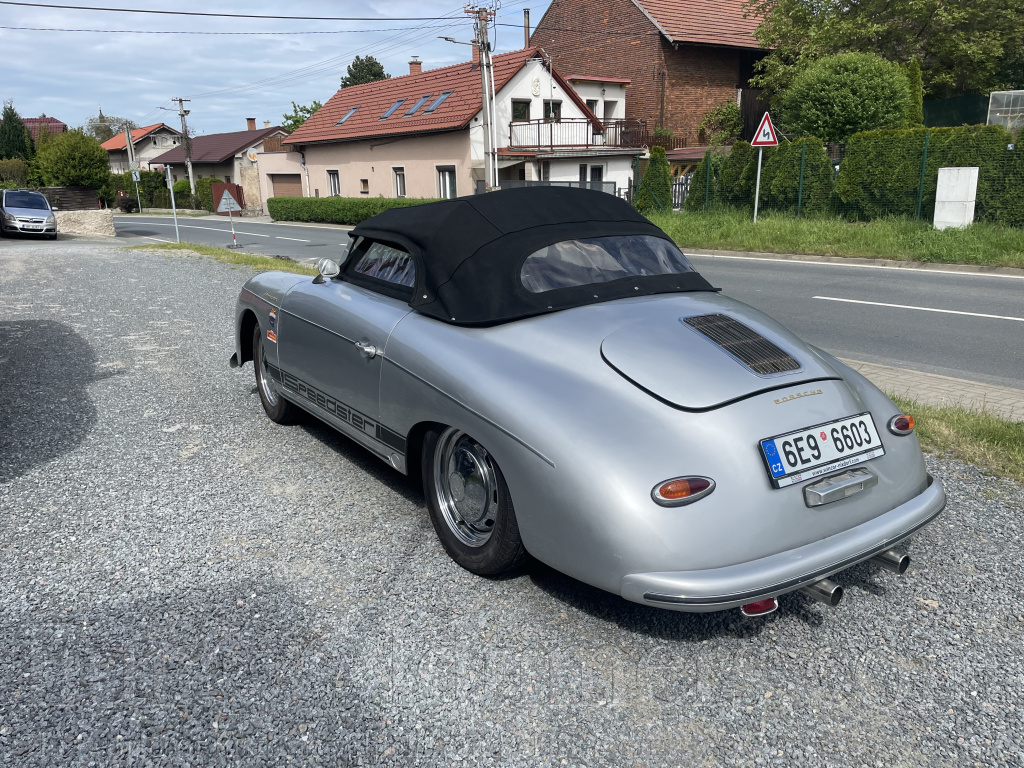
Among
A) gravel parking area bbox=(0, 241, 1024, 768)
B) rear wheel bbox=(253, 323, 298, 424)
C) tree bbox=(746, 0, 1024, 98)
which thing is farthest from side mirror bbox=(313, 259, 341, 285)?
tree bbox=(746, 0, 1024, 98)

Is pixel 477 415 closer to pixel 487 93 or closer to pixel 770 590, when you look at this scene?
pixel 770 590

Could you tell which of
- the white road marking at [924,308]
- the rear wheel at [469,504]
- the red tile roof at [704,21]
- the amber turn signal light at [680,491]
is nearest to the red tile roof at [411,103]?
the red tile roof at [704,21]

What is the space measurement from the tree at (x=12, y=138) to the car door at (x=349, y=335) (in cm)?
7884

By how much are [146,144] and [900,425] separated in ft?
A: 297

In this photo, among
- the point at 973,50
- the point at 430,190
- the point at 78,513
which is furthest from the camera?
the point at 430,190

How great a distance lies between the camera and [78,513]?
12.7ft

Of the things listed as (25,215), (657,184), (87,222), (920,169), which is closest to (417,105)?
(87,222)

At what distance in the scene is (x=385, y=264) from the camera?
399cm

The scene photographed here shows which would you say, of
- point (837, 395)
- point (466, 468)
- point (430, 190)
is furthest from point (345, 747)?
point (430, 190)

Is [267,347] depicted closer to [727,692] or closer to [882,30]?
[727,692]

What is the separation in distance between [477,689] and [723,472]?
3.47ft

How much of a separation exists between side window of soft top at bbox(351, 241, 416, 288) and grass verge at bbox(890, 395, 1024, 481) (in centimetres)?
307

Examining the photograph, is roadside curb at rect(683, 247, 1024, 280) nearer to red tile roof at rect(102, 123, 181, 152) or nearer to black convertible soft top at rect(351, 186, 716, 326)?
black convertible soft top at rect(351, 186, 716, 326)

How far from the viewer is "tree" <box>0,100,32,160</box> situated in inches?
2726
